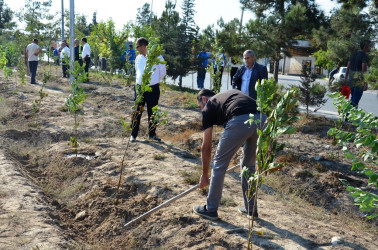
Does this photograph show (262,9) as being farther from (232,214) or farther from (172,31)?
(232,214)

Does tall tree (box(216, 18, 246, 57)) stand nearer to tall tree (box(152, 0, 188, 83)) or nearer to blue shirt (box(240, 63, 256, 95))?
blue shirt (box(240, 63, 256, 95))

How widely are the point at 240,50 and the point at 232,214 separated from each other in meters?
6.20

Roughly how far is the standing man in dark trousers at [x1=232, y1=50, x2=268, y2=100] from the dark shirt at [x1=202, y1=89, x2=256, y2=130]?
2.38m

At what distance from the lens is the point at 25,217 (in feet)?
14.2

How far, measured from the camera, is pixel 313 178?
6449 millimetres

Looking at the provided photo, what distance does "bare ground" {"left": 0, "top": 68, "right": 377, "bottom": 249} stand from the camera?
13.0ft

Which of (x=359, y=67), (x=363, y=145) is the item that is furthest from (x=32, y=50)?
(x=363, y=145)

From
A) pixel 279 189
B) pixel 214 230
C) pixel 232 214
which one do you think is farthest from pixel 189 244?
pixel 279 189

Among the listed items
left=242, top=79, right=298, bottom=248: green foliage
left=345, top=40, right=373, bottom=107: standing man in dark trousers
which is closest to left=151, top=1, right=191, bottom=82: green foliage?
left=345, top=40, right=373, bottom=107: standing man in dark trousers

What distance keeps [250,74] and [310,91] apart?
3.22 meters

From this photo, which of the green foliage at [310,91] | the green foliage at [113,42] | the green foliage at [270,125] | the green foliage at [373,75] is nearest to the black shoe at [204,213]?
the green foliage at [270,125]

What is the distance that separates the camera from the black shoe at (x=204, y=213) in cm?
416

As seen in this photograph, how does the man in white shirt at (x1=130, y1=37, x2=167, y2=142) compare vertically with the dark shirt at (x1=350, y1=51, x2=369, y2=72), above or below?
below

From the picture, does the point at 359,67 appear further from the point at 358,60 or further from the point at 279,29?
the point at 279,29
